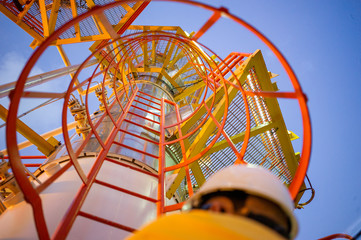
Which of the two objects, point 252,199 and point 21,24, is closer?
point 252,199

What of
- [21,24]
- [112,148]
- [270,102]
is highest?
[21,24]

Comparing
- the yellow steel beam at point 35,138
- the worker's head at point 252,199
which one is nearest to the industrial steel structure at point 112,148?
the yellow steel beam at point 35,138

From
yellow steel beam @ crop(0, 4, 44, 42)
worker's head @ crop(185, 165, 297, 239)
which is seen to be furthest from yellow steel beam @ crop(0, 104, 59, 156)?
worker's head @ crop(185, 165, 297, 239)

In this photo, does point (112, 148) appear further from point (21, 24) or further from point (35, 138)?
point (21, 24)

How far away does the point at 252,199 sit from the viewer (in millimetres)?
913

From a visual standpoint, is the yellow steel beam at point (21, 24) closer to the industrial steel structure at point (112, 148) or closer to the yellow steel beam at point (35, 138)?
the industrial steel structure at point (112, 148)

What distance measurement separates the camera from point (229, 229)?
661mm

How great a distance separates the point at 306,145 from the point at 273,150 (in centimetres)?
455

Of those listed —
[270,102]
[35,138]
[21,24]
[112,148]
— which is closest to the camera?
[112,148]

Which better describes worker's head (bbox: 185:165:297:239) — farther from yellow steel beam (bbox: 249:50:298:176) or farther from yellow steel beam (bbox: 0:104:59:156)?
yellow steel beam (bbox: 249:50:298:176)

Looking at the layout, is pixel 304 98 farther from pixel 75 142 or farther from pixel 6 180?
pixel 75 142

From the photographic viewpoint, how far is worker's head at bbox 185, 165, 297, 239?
0.86m

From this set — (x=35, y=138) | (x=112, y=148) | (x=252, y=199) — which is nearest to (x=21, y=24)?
(x=35, y=138)

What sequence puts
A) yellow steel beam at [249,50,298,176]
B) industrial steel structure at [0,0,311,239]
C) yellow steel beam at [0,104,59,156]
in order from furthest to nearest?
yellow steel beam at [249,50,298,176] → yellow steel beam at [0,104,59,156] → industrial steel structure at [0,0,311,239]
